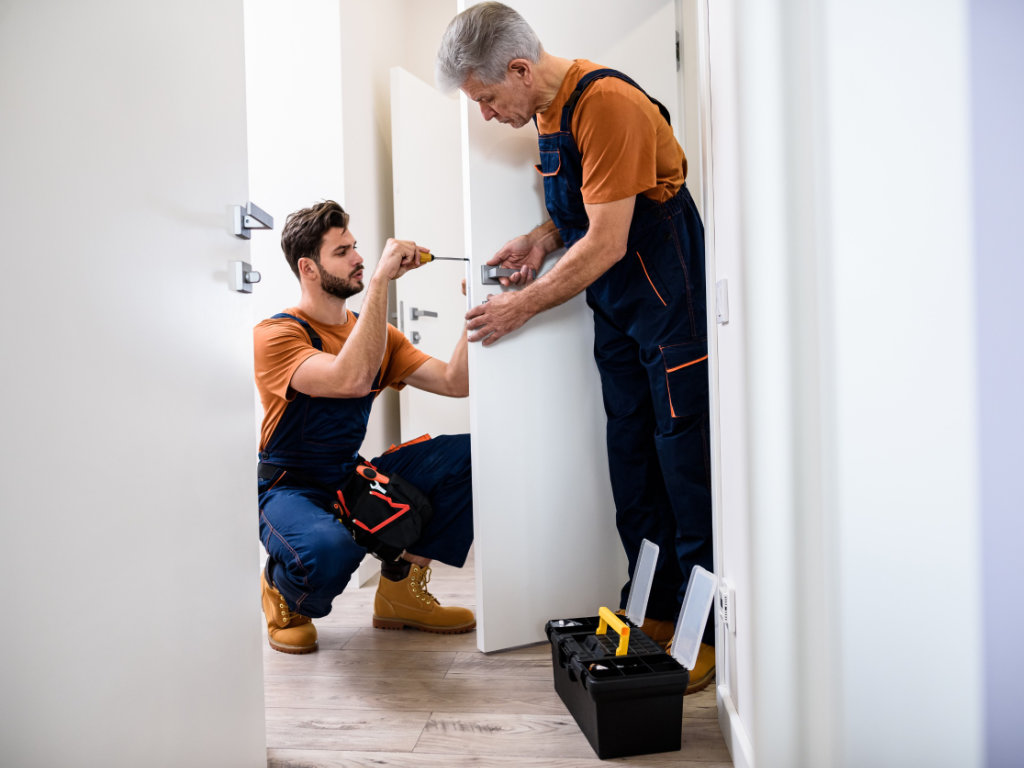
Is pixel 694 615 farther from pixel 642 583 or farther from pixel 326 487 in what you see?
pixel 326 487

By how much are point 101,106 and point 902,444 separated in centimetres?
101

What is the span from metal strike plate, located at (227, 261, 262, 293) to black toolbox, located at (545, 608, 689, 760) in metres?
0.89

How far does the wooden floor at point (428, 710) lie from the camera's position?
1.27 m

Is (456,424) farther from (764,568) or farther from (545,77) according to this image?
(764,568)

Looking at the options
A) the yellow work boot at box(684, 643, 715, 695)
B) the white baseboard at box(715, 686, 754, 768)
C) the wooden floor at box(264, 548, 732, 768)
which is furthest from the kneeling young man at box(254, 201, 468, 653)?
the white baseboard at box(715, 686, 754, 768)

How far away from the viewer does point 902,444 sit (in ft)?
2.77

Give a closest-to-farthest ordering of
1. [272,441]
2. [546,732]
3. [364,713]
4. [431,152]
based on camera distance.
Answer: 1. [546,732]
2. [364,713]
3. [272,441]
4. [431,152]

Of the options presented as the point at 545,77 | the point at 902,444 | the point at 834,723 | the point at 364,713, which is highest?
the point at 545,77

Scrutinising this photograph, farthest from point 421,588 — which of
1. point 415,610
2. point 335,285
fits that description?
point 335,285

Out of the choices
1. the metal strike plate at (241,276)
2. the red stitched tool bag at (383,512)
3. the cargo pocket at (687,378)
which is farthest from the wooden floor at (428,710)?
the metal strike plate at (241,276)

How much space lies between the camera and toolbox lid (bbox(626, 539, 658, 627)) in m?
1.59

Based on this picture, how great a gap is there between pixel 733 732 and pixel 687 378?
0.70 meters

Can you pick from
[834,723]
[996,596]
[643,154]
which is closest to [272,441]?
[643,154]

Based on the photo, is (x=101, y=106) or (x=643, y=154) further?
(x=643, y=154)
